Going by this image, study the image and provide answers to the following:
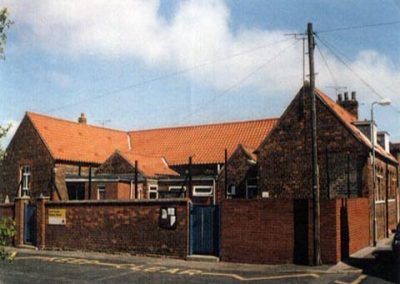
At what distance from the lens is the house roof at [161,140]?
3522 cm

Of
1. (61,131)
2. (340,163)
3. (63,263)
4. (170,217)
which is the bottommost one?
(63,263)

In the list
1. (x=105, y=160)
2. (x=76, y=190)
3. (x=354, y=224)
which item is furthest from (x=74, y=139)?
(x=354, y=224)

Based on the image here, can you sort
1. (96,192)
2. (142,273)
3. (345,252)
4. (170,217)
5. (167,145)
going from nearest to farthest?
(142,273) → (345,252) → (170,217) → (96,192) → (167,145)

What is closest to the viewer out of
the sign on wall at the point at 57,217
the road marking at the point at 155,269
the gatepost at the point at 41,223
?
the road marking at the point at 155,269

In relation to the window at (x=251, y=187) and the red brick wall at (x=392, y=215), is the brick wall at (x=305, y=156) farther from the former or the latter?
the red brick wall at (x=392, y=215)

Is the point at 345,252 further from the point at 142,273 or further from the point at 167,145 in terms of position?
the point at 167,145

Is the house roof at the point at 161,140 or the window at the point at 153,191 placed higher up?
the house roof at the point at 161,140

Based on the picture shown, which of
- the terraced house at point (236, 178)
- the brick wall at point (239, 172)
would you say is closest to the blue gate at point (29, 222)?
the terraced house at point (236, 178)

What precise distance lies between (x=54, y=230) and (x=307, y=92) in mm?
14621

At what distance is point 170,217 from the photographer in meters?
19.1

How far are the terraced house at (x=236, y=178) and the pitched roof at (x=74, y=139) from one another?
11 cm

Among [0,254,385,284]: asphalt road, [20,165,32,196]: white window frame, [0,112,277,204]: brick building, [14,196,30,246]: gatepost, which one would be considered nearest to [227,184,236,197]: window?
[0,112,277,204]: brick building

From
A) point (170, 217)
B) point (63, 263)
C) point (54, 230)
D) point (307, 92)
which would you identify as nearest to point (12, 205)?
point (54, 230)

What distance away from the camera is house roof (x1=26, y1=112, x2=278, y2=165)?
116 feet
